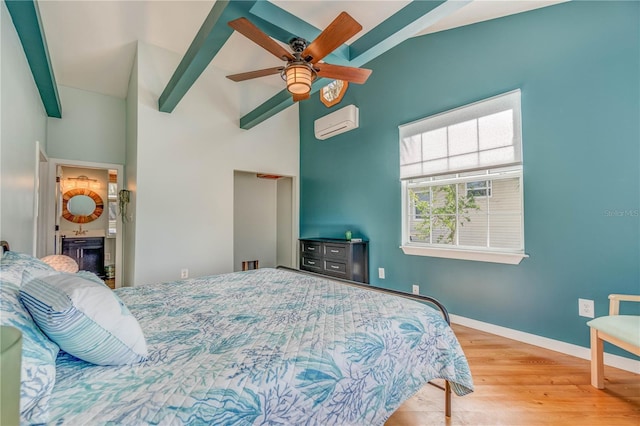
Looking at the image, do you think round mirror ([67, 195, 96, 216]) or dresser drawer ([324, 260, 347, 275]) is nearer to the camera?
dresser drawer ([324, 260, 347, 275])

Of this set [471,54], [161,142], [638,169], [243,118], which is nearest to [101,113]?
[161,142]

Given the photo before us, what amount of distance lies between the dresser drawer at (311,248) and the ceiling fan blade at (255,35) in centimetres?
266

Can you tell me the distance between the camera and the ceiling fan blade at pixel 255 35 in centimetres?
177

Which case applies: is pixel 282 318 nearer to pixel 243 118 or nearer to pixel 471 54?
pixel 471 54

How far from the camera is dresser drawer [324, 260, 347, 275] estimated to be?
3.72 m

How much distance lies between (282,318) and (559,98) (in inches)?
114

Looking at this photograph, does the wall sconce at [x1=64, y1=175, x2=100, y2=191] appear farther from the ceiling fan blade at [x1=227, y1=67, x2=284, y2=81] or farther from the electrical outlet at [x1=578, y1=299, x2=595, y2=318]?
the electrical outlet at [x1=578, y1=299, x2=595, y2=318]

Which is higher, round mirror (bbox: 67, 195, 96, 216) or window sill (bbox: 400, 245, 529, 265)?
round mirror (bbox: 67, 195, 96, 216)

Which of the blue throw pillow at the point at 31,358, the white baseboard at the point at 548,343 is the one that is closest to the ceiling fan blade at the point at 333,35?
the blue throw pillow at the point at 31,358

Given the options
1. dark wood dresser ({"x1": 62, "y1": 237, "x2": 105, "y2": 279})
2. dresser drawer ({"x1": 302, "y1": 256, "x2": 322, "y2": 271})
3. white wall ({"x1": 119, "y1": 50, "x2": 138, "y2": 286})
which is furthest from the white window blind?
dark wood dresser ({"x1": 62, "y1": 237, "x2": 105, "y2": 279})

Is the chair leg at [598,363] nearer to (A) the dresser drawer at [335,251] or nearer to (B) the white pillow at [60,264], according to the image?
(A) the dresser drawer at [335,251]

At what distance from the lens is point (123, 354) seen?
37.0 inches

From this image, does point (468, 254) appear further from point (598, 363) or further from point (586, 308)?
point (598, 363)

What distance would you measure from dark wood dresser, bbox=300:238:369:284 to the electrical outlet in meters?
2.17
